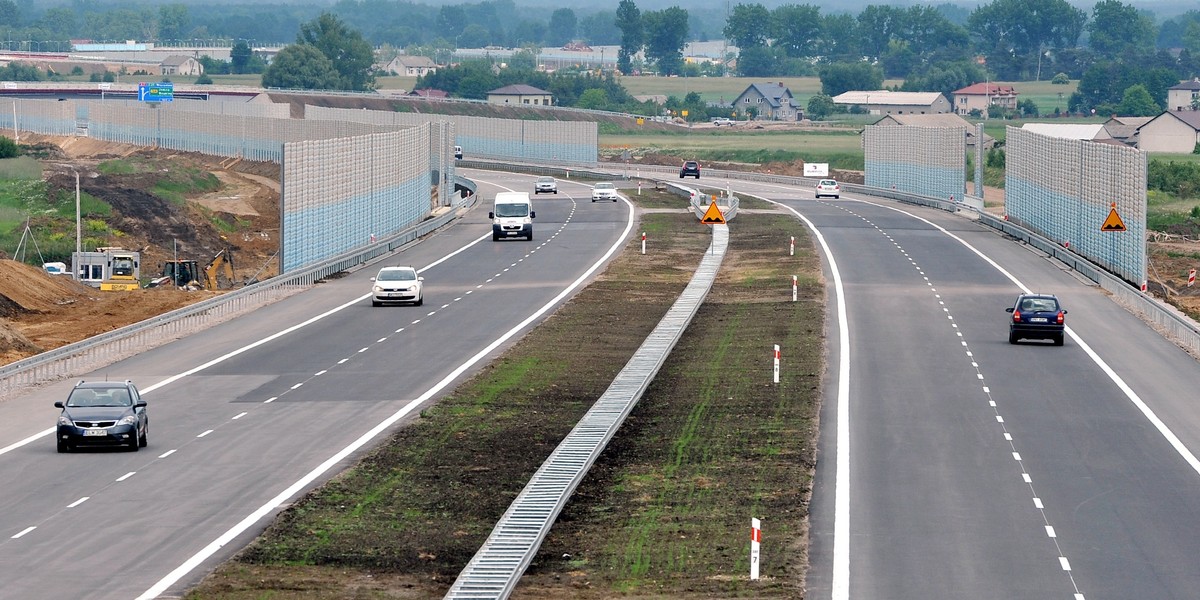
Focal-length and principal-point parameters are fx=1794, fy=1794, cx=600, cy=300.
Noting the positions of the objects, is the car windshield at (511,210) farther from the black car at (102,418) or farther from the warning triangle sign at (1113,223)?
the black car at (102,418)

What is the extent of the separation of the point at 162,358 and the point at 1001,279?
3312 cm

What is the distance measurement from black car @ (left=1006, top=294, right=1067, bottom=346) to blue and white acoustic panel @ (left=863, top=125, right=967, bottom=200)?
5850 cm

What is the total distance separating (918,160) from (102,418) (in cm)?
9013

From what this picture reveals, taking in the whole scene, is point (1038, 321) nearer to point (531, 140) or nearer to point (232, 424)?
point (232, 424)

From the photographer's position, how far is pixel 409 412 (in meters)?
39.0

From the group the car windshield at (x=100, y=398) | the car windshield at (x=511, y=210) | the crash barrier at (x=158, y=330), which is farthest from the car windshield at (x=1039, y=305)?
the car windshield at (x=511, y=210)

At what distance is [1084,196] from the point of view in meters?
72.8

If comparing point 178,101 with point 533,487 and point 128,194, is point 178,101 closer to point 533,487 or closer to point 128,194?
point 128,194

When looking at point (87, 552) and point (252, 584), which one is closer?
point (252, 584)

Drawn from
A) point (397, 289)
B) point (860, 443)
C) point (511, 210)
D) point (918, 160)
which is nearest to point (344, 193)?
point (511, 210)

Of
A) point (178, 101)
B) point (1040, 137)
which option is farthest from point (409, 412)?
point (178, 101)

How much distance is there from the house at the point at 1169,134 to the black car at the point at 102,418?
16026 cm

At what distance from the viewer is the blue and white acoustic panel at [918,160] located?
110188 mm

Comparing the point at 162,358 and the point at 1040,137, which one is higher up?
the point at 1040,137
